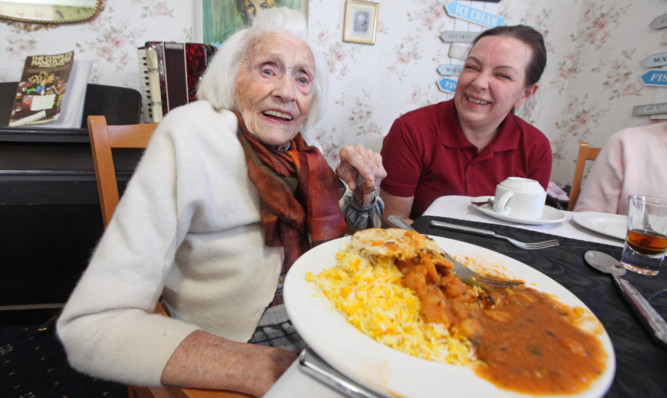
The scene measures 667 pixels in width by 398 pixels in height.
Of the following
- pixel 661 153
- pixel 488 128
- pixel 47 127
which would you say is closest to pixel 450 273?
pixel 488 128

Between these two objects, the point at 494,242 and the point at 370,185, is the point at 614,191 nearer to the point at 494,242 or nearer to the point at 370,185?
the point at 494,242

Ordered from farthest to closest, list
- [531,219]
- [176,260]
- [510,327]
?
[531,219]
[176,260]
[510,327]

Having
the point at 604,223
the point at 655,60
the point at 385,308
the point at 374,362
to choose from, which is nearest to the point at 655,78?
the point at 655,60

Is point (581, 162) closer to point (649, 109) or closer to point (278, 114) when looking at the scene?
point (649, 109)

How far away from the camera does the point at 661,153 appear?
147 centimetres

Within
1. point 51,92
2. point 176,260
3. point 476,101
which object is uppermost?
point 476,101

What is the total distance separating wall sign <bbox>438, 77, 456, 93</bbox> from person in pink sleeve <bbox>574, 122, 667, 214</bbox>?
1.37 m

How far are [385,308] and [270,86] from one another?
0.74 metres

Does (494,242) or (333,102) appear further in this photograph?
(333,102)

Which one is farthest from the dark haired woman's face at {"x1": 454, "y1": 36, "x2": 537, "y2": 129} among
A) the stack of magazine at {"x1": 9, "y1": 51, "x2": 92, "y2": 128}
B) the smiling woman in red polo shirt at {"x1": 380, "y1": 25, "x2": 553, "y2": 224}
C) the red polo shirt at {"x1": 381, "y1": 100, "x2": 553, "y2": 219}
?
the stack of magazine at {"x1": 9, "y1": 51, "x2": 92, "y2": 128}

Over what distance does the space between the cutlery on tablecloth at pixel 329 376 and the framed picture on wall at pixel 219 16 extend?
2140 mm

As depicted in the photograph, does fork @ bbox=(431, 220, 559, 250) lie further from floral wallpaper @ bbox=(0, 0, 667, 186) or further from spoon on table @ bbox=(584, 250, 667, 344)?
floral wallpaper @ bbox=(0, 0, 667, 186)

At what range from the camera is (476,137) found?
5.62 feet

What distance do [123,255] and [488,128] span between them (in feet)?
5.49
